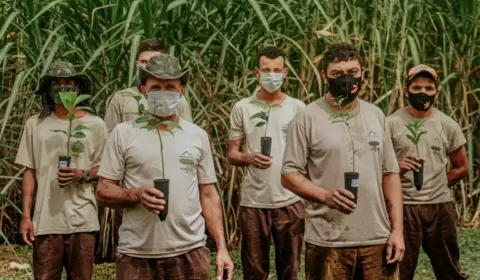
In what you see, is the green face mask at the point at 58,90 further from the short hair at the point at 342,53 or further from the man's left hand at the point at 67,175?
the short hair at the point at 342,53

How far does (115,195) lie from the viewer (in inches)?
154

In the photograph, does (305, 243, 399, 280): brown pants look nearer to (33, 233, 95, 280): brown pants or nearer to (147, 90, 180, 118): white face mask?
(147, 90, 180, 118): white face mask

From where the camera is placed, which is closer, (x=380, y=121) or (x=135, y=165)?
(x=135, y=165)

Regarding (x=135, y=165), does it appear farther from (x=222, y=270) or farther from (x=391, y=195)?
(x=391, y=195)

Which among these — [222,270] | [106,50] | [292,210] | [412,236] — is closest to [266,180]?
[292,210]

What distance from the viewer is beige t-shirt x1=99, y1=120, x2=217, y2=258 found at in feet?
12.9

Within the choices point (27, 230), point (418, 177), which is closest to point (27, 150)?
point (27, 230)

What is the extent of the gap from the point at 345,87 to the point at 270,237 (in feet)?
5.93

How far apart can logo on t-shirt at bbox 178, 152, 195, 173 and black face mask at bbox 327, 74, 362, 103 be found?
2.46 feet

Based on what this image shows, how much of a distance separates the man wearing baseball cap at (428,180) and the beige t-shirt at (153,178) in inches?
76.5

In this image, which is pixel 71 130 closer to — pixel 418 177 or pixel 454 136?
pixel 418 177

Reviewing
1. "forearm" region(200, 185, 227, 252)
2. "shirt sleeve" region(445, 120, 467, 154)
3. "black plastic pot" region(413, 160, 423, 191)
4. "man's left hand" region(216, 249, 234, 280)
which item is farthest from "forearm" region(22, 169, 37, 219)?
"shirt sleeve" region(445, 120, 467, 154)

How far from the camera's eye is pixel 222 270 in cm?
394

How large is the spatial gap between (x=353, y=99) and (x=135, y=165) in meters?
1.05
